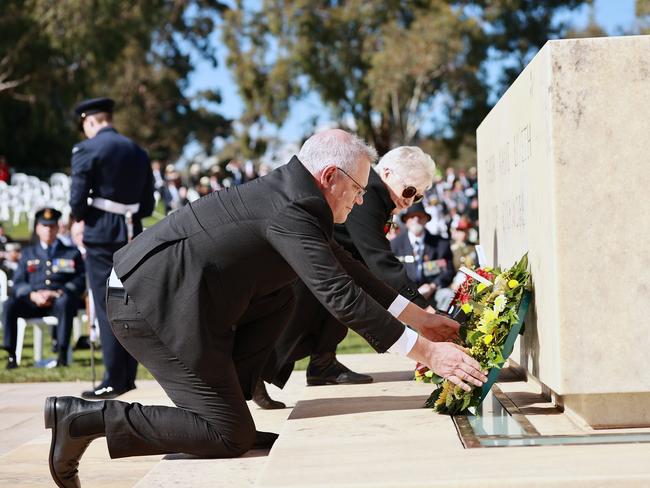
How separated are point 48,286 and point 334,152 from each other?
24.6ft

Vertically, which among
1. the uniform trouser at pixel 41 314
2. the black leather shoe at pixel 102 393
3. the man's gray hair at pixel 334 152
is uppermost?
the man's gray hair at pixel 334 152

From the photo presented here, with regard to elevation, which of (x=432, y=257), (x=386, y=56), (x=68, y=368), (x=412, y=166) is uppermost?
(x=386, y=56)

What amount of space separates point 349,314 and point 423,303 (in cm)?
161

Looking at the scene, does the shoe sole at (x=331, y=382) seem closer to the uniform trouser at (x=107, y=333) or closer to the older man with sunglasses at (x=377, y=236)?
the older man with sunglasses at (x=377, y=236)

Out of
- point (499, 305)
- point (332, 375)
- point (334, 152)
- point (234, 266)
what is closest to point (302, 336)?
→ point (332, 375)

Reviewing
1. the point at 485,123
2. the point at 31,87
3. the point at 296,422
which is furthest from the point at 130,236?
the point at 31,87

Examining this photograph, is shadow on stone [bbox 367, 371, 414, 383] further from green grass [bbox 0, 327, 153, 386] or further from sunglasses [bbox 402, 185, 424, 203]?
green grass [bbox 0, 327, 153, 386]

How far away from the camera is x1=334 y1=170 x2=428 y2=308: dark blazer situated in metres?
5.32

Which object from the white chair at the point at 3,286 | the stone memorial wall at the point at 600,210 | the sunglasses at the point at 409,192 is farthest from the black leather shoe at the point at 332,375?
the white chair at the point at 3,286

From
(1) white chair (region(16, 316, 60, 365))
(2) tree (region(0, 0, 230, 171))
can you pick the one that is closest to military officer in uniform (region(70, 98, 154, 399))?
(1) white chair (region(16, 316, 60, 365))

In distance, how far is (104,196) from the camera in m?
7.32

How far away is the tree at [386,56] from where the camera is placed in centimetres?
3406

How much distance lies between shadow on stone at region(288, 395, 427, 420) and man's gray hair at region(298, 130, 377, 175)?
3.73ft

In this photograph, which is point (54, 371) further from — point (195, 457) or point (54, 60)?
point (54, 60)
